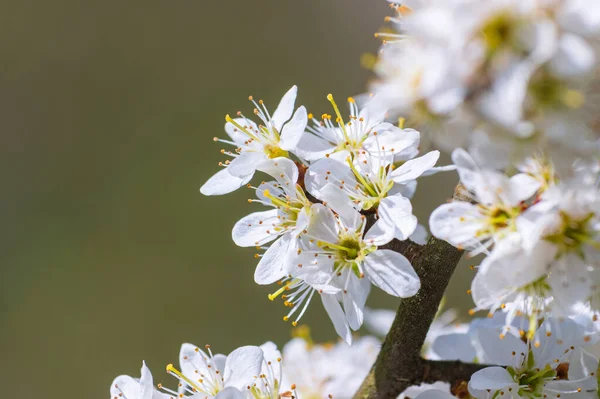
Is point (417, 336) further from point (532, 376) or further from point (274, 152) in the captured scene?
point (274, 152)

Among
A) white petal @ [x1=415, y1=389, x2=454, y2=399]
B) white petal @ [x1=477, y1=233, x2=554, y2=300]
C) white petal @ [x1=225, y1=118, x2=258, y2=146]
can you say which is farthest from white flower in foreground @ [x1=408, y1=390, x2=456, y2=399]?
white petal @ [x1=225, y1=118, x2=258, y2=146]

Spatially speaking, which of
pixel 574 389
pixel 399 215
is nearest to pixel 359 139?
pixel 399 215

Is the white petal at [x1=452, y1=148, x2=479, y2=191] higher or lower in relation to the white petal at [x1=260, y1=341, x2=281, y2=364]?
higher

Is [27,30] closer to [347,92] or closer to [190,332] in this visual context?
[347,92]

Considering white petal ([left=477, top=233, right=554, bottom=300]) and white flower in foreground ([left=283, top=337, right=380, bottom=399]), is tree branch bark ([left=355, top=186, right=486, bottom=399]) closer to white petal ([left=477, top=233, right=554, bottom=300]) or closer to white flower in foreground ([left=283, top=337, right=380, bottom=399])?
white petal ([left=477, top=233, right=554, bottom=300])

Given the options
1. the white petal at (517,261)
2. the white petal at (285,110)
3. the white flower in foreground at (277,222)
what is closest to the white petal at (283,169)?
the white flower in foreground at (277,222)

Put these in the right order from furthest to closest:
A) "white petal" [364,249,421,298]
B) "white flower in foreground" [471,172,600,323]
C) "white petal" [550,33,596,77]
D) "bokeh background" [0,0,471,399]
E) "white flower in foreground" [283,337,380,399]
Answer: "bokeh background" [0,0,471,399]
"white flower in foreground" [283,337,380,399]
"white petal" [364,249,421,298]
"white flower in foreground" [471,172,600,323]
"white petal" [550,33,596,77]
